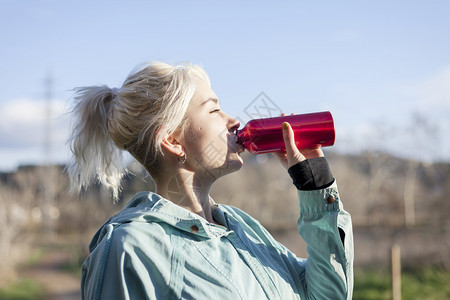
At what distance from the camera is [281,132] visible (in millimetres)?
1982

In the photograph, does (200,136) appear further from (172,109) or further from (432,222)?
(432,222)

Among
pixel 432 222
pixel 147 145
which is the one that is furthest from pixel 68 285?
pixel 147 145

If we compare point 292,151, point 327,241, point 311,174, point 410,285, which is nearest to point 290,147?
point 292,151

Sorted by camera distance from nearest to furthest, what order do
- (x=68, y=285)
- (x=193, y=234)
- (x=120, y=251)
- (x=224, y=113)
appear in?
(x=120, y=251) < (x=193, y=234) < (x=224, y=113) < (x=68, y=285)

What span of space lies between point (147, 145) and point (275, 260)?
2.33ft

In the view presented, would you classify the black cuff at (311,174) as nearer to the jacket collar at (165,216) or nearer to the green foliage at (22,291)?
the jacket collar at (165,216)

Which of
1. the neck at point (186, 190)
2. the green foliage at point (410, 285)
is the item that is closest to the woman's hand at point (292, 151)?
the neck at point (186, 190)

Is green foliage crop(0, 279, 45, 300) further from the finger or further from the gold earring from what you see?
the finger

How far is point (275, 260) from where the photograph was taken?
6.31 feet

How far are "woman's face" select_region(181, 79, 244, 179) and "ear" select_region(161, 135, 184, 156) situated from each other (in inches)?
0.9

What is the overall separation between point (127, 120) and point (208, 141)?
0.34 meters

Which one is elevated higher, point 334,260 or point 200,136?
point 200,136

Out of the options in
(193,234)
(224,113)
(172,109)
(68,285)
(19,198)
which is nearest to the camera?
(193,234)

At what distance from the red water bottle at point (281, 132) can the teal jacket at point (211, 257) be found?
0.82 feet
